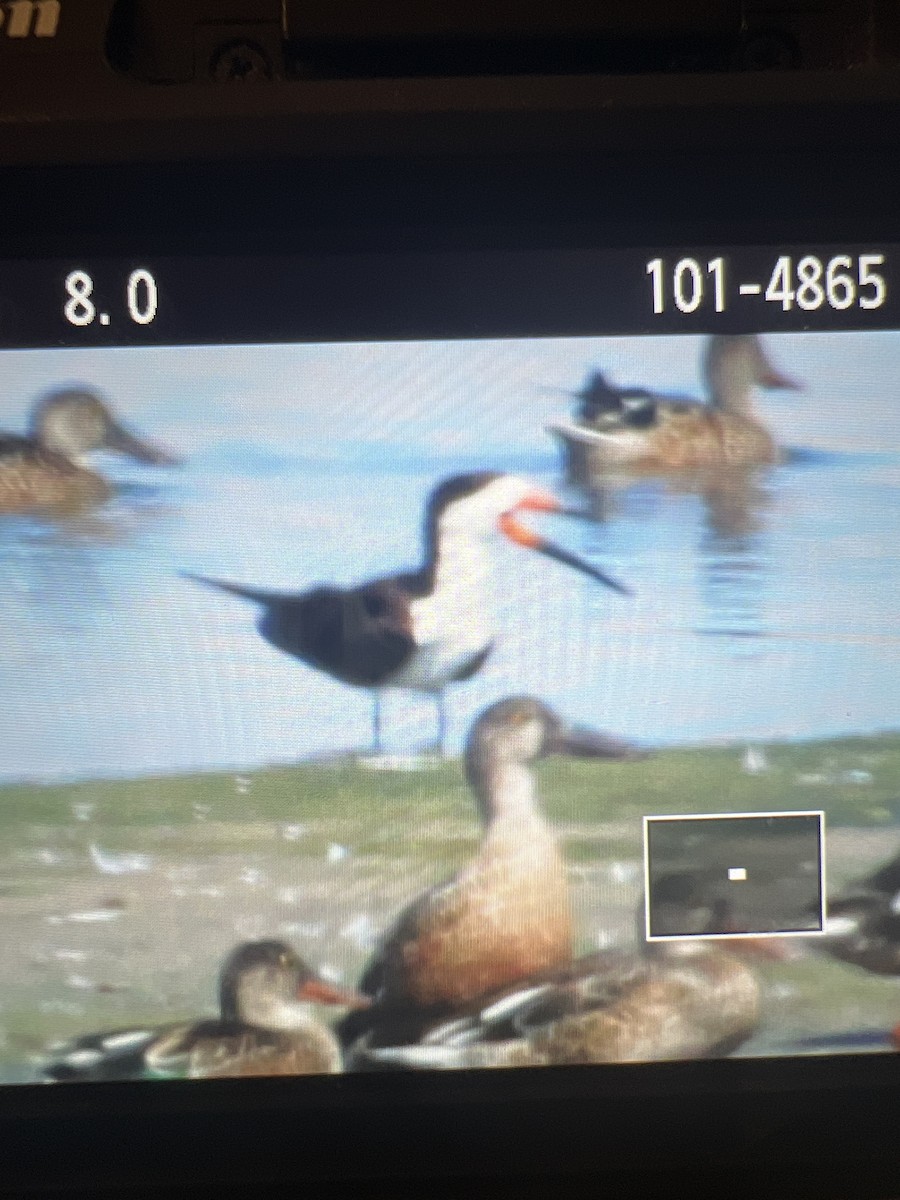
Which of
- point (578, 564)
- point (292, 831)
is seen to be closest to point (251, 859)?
point (292, 831)

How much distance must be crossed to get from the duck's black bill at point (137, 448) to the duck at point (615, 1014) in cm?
33

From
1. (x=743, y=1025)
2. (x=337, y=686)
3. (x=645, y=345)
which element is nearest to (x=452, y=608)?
(x=337, y=686)

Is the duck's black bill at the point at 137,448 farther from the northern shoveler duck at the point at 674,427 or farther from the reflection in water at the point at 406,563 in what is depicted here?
the northern shoveler duck at the point at 674,427

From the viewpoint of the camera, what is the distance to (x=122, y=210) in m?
0.95

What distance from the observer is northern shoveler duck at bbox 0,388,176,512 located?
36.7 inches

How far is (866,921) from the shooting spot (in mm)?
952

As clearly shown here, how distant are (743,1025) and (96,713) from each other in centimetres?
39

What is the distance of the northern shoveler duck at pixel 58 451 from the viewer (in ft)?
3.06

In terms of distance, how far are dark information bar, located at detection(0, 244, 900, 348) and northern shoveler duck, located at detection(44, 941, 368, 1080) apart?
338 millimetres

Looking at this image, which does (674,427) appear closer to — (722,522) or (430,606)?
(722,522)

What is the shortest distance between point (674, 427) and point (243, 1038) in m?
0.40

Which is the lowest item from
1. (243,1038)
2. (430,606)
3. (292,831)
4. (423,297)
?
(243,1038)

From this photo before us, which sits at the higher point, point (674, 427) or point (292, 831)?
point (674, 427)

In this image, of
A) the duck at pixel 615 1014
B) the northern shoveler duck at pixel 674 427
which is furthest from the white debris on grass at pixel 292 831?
the northern shoveler duck at pixel 674 427
